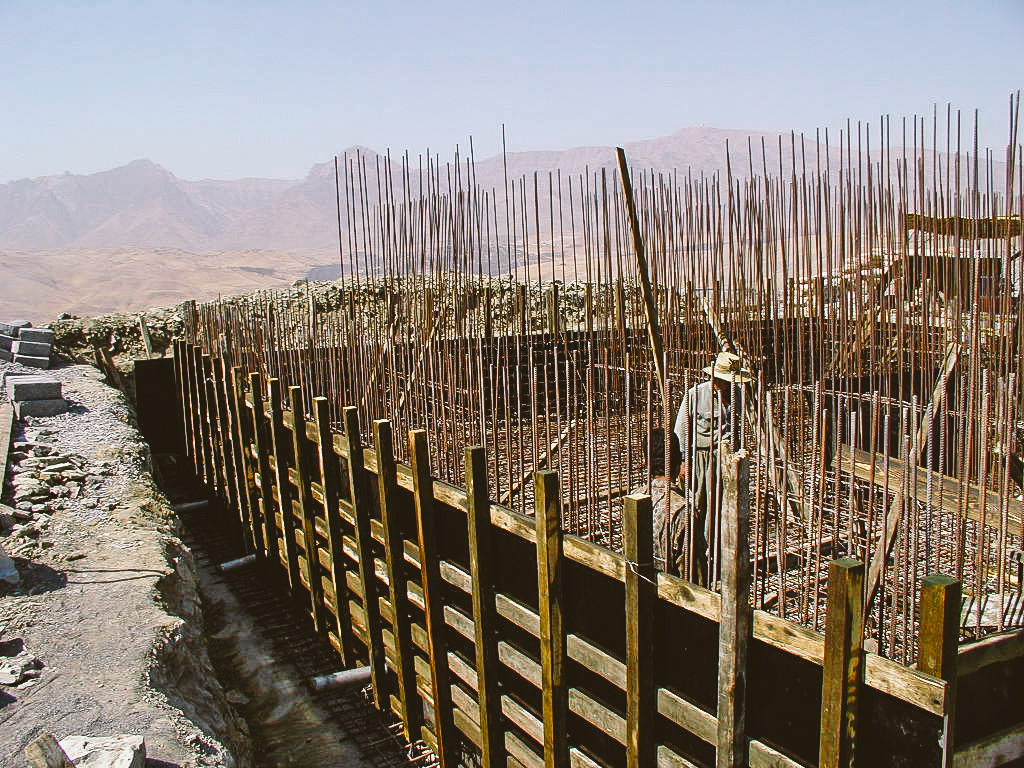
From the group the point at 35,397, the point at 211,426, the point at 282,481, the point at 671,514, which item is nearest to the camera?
the point at 671,514

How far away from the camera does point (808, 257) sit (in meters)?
4.32

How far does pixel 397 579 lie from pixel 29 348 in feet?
26.5

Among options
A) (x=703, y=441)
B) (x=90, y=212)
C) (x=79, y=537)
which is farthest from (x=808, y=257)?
(x=90, y=212)

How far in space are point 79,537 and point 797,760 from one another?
14.2 ft

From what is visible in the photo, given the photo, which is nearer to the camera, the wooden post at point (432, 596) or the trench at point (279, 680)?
the wooden post at point (432, 596)

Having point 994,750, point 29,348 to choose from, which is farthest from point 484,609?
Answer: point 29,348

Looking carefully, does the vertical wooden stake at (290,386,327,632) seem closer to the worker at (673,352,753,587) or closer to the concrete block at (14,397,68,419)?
the worker at (673,352,753,587)

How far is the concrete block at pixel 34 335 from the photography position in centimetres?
1024

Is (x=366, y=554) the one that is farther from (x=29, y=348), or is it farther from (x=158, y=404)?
(x=29, y=348)

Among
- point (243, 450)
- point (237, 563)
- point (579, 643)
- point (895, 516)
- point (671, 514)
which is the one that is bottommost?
point (237, 563)

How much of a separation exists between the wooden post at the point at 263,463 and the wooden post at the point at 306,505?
710 mm

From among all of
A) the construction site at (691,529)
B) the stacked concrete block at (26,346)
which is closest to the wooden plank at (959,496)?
the construction site at (691,529)

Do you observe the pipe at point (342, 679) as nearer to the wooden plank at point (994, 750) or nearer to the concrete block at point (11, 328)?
the wooden plank at point (994, 750)

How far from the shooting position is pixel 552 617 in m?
3.05
